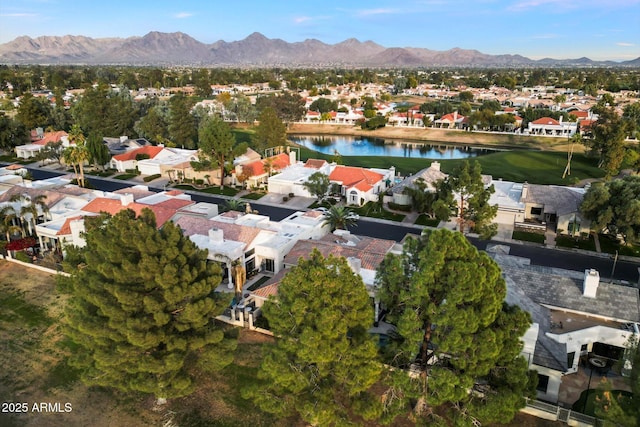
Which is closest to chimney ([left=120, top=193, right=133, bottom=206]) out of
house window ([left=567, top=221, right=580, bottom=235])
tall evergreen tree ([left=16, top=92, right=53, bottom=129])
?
house window ([left=567, top=221, right=580, bottom=235])

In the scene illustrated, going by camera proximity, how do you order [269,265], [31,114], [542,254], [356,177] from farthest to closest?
[31,114] < [356,177] < [542,254] < [269,265]

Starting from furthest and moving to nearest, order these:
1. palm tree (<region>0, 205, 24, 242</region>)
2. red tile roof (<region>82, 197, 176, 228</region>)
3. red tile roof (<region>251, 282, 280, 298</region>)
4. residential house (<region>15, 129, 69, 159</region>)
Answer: residential house (<region>15, 129, 69, 159</region>), red tile roof (<region>82, 197, 176, 228</region>), palm tree (<region>0, 205, 24, 242</region>), red tile roof (<region>251, 282, 280, 298</region>)

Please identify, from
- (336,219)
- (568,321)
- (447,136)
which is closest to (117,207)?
(336,219)

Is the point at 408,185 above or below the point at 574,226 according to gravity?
above

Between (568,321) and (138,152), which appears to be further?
(138,152)

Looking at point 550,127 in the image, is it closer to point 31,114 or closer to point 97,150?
point 97,150

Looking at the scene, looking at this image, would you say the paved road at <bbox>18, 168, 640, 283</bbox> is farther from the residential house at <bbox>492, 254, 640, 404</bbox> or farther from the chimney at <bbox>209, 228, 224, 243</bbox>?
the chimney at <bbox>209, 228, 224, 243</bbox>

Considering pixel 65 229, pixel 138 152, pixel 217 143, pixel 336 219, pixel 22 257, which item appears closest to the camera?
pixel 22 257
